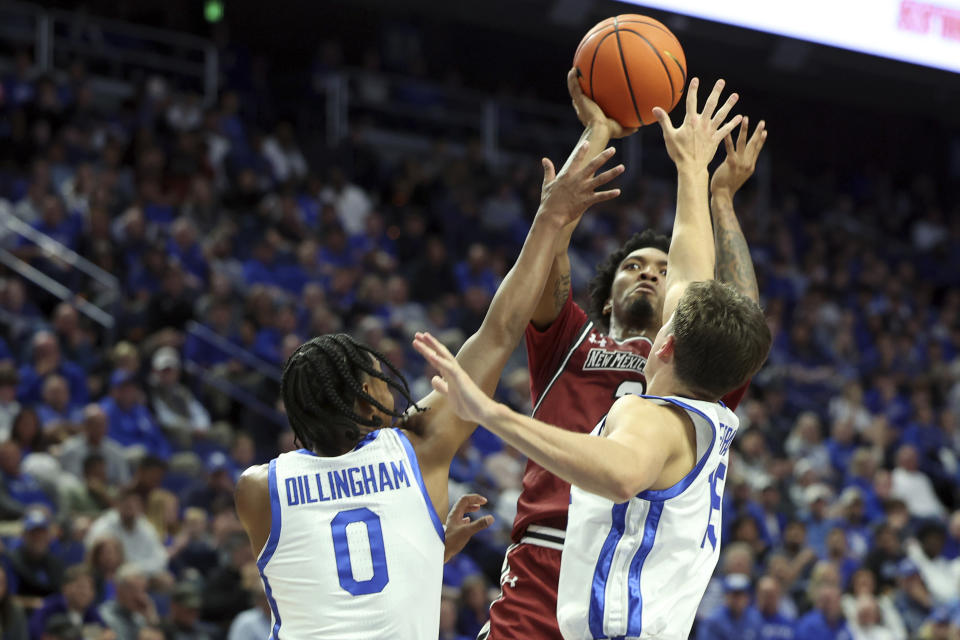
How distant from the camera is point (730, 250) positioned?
384 cm

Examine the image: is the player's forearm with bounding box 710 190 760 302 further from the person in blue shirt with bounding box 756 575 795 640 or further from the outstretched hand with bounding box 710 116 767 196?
the person in blue shirt with bounding box 756 575 795 640

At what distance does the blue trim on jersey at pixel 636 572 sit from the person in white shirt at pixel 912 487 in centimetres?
1007

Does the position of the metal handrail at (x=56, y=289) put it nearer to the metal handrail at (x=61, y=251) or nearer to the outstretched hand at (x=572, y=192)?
the metal handrail at (x=61, y=251)

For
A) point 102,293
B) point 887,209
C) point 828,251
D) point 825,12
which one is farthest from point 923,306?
point 102,293

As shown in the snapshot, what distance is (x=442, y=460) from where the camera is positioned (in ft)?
9.95

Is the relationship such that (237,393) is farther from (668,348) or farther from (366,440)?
(668,348)

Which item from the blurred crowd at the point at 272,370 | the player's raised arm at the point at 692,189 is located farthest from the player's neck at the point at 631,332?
the blurred crowd at the point at 272,370

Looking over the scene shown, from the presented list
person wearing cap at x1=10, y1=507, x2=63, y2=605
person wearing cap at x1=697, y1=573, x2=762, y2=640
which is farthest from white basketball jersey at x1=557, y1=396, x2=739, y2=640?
person wearing cap at x1=697, y1=573, x2=762, y2=640

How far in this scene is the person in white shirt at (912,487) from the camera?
40.0 feet

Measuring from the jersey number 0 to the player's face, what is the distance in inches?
53.6

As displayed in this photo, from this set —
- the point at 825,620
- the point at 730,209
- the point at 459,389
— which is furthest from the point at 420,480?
the point at 825,620

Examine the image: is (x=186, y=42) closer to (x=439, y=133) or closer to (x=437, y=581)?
(x=439, y=133)

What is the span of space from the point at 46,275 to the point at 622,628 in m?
7.80

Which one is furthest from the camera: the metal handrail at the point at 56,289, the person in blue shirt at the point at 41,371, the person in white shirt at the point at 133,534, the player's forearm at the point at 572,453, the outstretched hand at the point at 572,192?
the metal handrail at the point at 56,289
